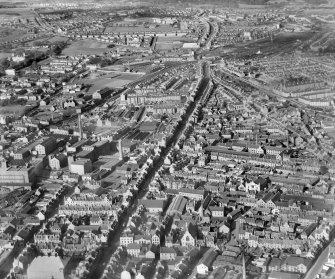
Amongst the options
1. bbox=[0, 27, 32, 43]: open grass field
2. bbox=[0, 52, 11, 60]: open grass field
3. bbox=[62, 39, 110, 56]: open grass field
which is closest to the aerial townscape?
bbox=[62, 39, 110, 56]: open grass field

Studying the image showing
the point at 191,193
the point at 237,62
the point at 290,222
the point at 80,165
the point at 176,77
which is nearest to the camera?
the point at 290,222

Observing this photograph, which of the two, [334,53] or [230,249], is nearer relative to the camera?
[230,249]

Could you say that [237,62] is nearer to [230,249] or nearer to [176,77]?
[176,77]

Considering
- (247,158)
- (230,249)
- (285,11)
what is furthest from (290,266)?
(285,11)

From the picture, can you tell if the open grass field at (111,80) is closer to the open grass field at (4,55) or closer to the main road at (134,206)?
the main road at (134,206)

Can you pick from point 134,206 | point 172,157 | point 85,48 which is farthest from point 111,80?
point 134,206

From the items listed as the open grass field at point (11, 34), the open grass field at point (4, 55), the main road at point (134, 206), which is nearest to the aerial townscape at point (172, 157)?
the main road at point (134, 206)
